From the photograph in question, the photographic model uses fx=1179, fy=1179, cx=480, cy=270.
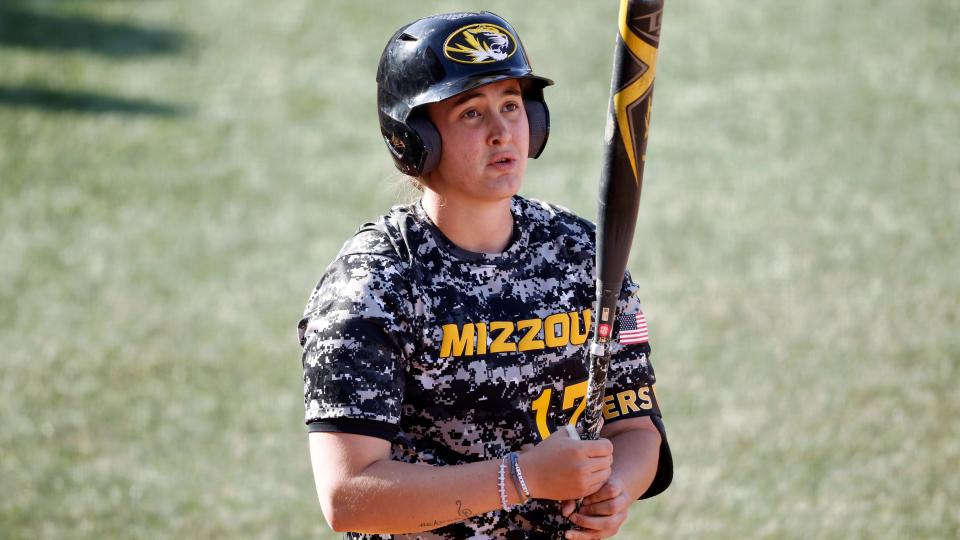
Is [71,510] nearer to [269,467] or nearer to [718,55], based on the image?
[269,467]

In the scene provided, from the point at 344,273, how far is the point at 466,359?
33cm

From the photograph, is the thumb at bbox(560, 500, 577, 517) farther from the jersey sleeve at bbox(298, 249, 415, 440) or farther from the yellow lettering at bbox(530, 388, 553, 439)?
the jersey sleeve at bbox(298, 249, 415, 440)

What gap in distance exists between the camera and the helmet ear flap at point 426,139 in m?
2.67

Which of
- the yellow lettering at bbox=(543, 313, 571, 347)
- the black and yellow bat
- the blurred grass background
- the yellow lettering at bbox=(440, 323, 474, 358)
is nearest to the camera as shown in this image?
the black and yellow bat

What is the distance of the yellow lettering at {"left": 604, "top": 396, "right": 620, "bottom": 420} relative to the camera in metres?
2.83

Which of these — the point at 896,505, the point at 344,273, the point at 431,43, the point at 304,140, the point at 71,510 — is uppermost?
the point at 304,140

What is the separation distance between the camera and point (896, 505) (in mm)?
5730

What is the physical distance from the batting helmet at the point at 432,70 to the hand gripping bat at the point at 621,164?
0.27 metres

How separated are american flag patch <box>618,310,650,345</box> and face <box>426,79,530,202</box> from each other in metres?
0.42

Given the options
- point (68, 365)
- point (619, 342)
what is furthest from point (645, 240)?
point (619, 342)

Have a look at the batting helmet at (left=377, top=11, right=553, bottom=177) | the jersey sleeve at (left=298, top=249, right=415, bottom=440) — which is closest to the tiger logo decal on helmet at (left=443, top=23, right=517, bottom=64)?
the batting helmet at (left=377, top=11, right=553, bottom=177)

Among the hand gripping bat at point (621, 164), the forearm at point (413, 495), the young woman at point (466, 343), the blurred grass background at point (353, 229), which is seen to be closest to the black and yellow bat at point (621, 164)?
the hand gripping bat at point (621, 164)

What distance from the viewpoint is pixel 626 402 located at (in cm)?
283

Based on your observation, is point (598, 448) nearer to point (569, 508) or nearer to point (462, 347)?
point (569, 508)
